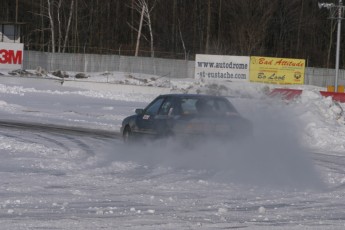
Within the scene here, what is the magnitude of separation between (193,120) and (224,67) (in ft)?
112

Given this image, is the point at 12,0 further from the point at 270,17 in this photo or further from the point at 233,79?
the point at 233,79

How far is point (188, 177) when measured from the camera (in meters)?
13.2

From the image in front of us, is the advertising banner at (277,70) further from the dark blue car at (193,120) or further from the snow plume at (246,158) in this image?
the dark blue car at (193,120)

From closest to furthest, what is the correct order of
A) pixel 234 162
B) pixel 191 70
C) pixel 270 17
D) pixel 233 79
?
pixel 234 162, pixel 233 79, pixel 191 70, pixel 270 17

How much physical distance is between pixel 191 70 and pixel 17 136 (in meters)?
35.9

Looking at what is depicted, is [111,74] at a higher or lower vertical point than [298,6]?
lower

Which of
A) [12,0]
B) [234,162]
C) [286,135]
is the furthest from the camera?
[12,0]

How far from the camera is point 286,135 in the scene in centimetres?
1758

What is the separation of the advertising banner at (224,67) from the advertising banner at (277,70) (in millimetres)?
514

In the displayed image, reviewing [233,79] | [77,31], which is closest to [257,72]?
[233,79]

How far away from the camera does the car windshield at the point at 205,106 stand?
16125 millimetres

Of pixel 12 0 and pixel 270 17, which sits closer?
pixel 270 17

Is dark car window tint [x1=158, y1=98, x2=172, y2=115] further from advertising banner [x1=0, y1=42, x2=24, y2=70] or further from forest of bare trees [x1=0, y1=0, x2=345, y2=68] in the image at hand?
forest of bare trees [x1=0, y1=0, x2=345, y2=68]

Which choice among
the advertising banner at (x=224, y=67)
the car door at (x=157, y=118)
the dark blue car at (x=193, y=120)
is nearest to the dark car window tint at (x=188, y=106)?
the dark blue car at (x=193, y=120)
